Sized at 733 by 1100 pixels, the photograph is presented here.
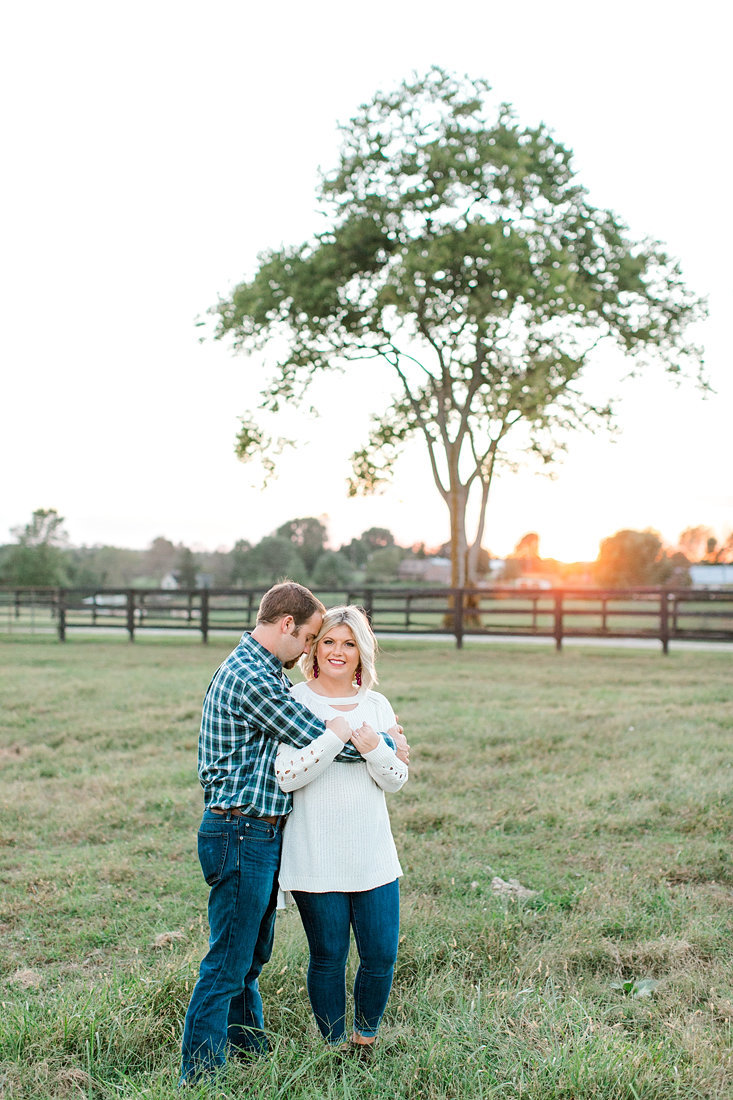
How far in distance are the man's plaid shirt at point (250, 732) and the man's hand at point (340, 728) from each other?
32mm

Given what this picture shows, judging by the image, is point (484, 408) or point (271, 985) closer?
point (271, 985)

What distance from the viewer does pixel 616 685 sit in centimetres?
1139

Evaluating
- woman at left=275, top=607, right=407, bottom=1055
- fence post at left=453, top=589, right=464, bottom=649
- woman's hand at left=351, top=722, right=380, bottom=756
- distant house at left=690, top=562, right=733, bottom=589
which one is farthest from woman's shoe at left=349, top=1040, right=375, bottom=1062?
distant house at left=690, top=562, right=733, bottom=589

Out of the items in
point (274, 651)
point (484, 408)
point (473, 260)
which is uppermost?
point (473, 260)

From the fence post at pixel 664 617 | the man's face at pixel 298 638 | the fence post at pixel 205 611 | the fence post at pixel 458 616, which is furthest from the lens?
the fence post at pixel 205 611

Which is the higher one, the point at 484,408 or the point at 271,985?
the point at 484,408

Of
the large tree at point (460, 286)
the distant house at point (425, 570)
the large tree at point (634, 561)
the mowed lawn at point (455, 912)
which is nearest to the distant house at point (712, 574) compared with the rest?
the large tree at point (634, 561)

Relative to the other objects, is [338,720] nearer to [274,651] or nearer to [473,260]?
[274,651]

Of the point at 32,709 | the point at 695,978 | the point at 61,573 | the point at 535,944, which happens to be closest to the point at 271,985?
the point at 535,944

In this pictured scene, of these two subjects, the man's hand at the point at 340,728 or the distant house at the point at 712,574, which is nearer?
the man's hand at the point at 340,728

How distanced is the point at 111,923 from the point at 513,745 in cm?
424

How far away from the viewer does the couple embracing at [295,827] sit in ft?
8.42

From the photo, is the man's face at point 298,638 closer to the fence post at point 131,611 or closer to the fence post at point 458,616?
the fence post at point 458,616

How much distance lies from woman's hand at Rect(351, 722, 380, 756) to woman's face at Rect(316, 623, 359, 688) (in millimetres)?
224
